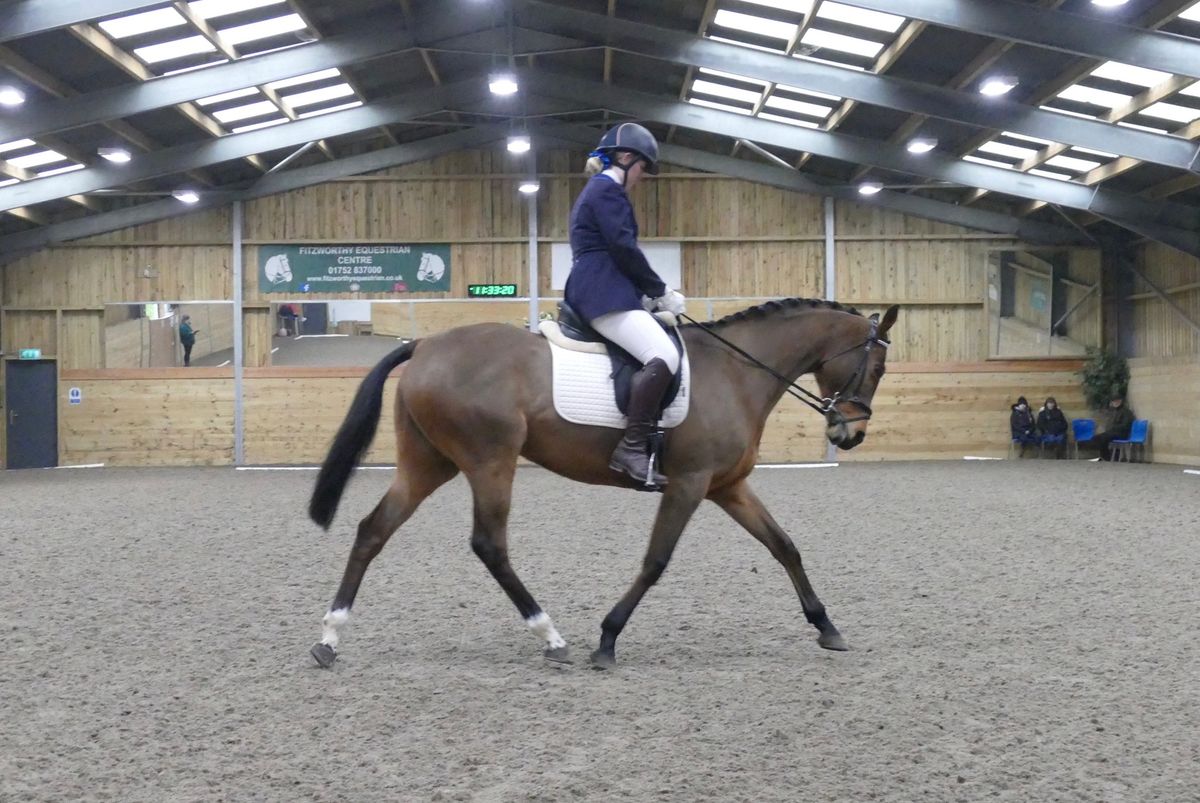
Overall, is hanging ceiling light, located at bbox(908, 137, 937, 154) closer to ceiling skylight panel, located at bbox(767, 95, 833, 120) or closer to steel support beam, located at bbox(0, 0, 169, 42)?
ceiling skylight panel, located at bbox(767, 95, 833, 120)

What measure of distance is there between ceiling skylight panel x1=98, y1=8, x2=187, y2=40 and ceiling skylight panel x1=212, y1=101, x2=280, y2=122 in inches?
166

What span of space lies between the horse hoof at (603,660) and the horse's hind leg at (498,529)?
0.17 metres

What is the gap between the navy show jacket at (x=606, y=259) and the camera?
16.0 ft

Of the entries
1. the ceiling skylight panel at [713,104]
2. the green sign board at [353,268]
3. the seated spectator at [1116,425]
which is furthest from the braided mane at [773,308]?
the seated spectator at [1116,425]

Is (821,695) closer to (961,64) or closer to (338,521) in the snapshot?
(338,521)

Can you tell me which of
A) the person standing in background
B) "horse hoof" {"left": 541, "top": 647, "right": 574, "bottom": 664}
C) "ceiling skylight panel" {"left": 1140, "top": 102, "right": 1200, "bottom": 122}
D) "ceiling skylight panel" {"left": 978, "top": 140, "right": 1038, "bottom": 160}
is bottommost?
"horse hoof" {"left": 541, "top": 647, "right": 574, "bottom": 664}

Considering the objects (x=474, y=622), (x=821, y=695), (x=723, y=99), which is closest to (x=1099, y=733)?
(x=821, y=695)

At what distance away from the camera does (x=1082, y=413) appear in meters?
22.4

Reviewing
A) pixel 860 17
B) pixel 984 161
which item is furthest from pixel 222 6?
pixel 984 161

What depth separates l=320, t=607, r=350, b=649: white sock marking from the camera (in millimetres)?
4785

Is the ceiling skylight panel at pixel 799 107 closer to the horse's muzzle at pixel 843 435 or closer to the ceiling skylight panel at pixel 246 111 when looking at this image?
the ceiling skylight panel at pixel 246 111

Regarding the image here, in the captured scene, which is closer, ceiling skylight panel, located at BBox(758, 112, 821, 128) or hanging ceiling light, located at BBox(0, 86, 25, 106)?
hanging ceiling light, located at BBox(0, 86, 25, 106)

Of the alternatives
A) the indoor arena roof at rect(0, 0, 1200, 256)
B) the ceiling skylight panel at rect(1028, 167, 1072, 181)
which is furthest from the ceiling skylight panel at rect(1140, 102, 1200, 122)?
the ceiling skylight panel at rect(1028, 167, 1072, 181)

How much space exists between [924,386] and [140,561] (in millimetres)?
17007
